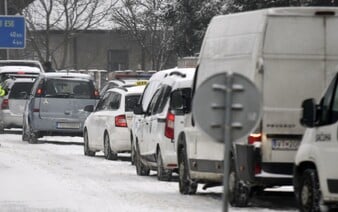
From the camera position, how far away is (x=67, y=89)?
105 feet

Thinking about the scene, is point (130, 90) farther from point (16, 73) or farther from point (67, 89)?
point (16, 73)

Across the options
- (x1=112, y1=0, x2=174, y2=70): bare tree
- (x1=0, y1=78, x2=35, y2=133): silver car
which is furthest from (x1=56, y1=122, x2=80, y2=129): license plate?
(x1=112, y1=0, x2=174, y2=70): bare tree

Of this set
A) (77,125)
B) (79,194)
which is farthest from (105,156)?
(79,194)

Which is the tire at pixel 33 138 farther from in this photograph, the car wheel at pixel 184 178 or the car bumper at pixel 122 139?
the car wheel at pixel 184 178

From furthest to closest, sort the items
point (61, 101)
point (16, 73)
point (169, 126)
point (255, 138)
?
point (16, 73)
point (61, 101)
point (169, 126)
point (255, 138)

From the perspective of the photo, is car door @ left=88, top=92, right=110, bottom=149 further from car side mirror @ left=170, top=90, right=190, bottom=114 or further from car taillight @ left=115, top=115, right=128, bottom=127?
car side mirror @ left=170, top=90, right=190, bottom=114

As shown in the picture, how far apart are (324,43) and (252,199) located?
9.89ft

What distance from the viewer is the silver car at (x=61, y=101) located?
104 feet

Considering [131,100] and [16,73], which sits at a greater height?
[131,100]

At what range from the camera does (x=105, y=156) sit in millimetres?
27203

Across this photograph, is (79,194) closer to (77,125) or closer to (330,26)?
(330,26)

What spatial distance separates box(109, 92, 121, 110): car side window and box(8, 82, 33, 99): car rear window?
10012 mm

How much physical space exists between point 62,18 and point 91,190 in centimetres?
4364

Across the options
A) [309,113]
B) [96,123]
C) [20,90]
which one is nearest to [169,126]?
[309,113]
